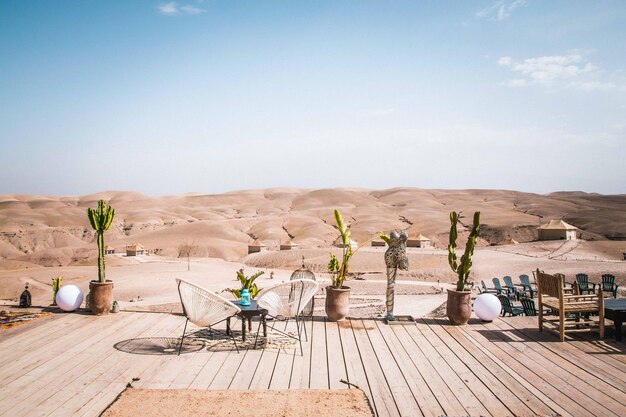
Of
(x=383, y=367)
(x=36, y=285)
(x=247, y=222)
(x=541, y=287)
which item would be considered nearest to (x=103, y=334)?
(x=383, y=367)

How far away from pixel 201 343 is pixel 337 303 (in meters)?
2.61

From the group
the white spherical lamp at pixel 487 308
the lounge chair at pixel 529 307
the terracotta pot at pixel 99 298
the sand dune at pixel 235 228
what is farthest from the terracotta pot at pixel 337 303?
the sand dune at pixel 235 228

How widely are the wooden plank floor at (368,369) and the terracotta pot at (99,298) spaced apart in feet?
2.61

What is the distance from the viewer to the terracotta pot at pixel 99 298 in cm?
893

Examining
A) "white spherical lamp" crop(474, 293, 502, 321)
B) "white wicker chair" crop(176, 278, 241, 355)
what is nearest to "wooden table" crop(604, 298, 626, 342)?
"white spherical lamp" crop(474, 293, 502, 321)

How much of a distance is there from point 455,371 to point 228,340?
356 cm

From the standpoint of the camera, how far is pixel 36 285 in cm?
2678

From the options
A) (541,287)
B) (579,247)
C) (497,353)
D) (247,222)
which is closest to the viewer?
(497,353)

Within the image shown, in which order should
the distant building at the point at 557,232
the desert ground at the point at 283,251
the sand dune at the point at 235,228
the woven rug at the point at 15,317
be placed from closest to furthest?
the woven rug at the point at 15,317, the desert ground at the point at 283,251, the distant building at the point at 557,232, the sand dune at the point at 235,228

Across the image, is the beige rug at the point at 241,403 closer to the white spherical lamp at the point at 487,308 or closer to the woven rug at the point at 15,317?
the white spherical lamp at the point at 487,308

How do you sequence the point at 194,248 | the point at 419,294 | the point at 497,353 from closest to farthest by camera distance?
1. the point at 497,353
2. the point at 419,294
3. the point at 194,248

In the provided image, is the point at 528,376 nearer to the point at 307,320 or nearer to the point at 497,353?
the point at 497,353

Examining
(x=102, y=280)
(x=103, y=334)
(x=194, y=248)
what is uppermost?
(x=102, y=280)

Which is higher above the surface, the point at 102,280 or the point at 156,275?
the point at 102,280
